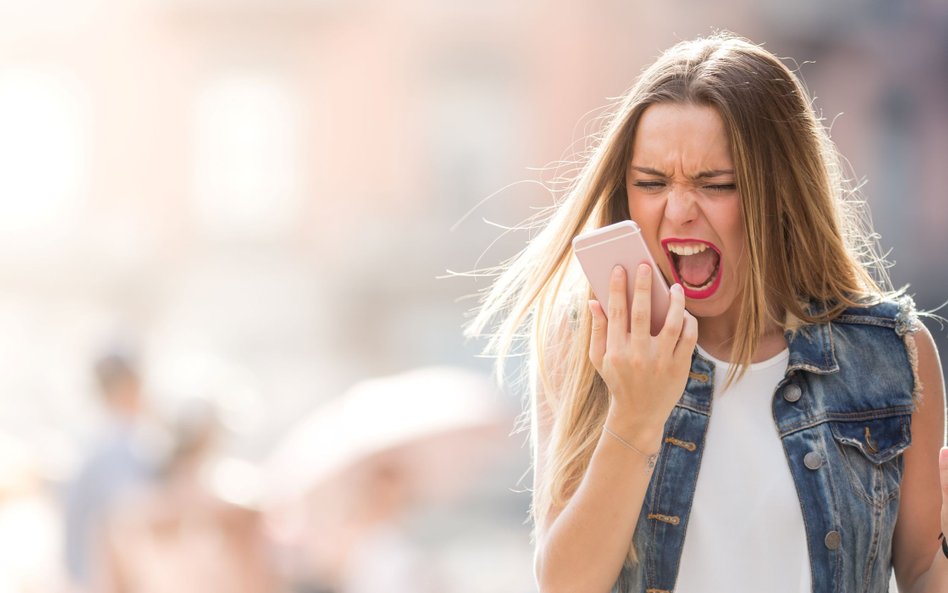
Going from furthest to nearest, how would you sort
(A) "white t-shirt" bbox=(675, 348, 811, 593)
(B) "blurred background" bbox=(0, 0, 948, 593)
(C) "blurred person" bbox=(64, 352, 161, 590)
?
(B) "blurred background" bbox=(0, 0, 948, 593)
(C) "blurred person" bbox=(64, 352, 161, 590)
(A) "white t-shirt" bbox=(675, 348, 811, 593)

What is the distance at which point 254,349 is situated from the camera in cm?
1962

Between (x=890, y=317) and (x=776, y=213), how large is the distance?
0.28 meters

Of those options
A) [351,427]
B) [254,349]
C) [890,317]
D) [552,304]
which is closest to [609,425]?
[552,304]

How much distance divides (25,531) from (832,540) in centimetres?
456

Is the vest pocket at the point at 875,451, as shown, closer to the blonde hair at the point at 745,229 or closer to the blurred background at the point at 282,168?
the blonde hair at the point at 745,229

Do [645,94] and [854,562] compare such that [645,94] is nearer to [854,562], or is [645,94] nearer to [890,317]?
[890,317]

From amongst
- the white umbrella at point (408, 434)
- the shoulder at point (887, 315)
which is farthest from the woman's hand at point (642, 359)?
the white umbrella at point (408, 434)

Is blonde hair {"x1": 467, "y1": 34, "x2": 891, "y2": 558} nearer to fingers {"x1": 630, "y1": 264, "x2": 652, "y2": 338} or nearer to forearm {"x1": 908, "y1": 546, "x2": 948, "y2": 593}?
fingers {"x1": 630, "y1": 264, "x2": 652, "y2": 338}

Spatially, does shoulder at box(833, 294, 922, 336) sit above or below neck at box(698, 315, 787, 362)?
above

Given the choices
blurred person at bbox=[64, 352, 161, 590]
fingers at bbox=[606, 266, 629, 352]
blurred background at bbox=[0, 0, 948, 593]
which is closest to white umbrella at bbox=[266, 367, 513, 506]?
blurred person at bbox=[64, 352, 161, 590]

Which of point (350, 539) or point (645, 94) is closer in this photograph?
point (645, 94)

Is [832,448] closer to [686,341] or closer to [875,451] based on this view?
[875,451]

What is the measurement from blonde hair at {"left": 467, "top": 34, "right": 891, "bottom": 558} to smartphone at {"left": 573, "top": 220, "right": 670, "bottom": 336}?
0.20 metres

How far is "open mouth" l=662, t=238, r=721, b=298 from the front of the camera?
2.49 metres
